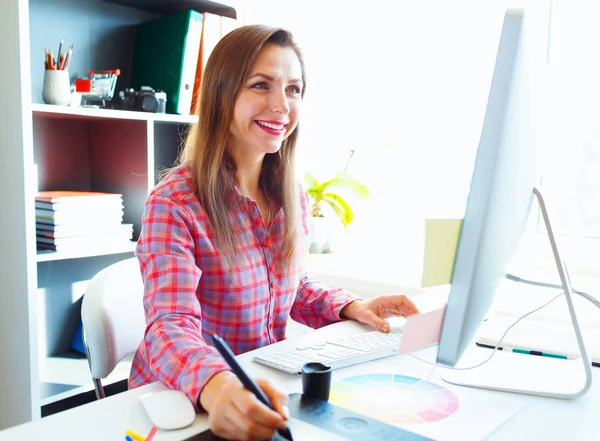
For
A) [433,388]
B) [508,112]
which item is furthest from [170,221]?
[508,112]

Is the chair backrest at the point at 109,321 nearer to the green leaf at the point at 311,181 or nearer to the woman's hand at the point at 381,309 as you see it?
the woman's hand at the point at 381,309

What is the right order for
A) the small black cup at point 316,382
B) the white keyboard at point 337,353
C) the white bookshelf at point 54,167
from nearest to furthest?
the small black cup at point 316,382 < the white keyboard at point 337,353 < the white bookshelf at point 54,167

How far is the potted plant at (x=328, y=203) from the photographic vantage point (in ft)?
7.09

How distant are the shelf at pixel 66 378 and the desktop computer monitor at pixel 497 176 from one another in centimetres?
129

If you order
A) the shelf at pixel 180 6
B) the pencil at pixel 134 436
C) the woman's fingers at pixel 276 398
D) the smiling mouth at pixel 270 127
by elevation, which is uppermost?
the shelf at pixel 180 6

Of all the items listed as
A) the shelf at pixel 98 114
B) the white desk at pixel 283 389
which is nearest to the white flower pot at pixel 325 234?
the shelf at pixel 98 114

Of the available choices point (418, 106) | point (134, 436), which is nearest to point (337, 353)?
point (134, 436)

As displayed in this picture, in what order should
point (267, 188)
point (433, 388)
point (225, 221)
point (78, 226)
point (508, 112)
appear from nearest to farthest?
point (508, 112) < point (433, 388) < point (225, 221) < point (267, 188) < point (78, 226)

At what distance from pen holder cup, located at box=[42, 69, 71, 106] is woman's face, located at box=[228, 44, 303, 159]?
0.72 metres

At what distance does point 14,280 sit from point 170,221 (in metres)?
0.81

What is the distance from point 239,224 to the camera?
50.7 inches

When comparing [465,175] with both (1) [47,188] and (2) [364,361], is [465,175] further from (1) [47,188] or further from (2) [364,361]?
(1) [47,188]

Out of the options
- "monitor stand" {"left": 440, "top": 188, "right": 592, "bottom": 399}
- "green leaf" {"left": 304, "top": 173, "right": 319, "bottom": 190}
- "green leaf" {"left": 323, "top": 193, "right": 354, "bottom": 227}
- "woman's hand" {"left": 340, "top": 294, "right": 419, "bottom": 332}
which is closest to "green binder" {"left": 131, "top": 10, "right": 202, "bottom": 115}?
"green leaf" {"left": 304, "top": 173, "right": 319, "bottom": 190}

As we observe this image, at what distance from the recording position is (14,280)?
1.67 m
